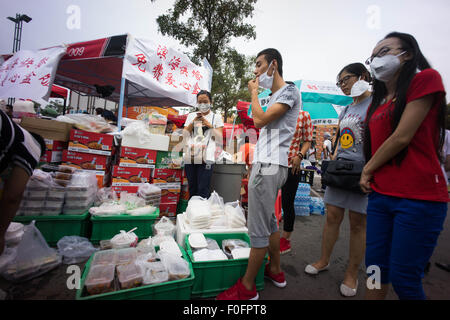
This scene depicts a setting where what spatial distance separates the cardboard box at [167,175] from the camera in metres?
3.29

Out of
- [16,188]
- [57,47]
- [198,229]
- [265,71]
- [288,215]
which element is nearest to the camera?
[16,188]

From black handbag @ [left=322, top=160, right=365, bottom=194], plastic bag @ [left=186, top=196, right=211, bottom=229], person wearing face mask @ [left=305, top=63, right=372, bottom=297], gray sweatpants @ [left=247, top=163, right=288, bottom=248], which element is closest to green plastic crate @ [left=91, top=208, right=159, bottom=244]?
plastic bag @ [left=186, top=196, right=211, bottom=229]

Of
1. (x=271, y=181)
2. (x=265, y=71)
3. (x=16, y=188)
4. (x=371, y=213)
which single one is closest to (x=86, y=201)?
(x=16, y=188)

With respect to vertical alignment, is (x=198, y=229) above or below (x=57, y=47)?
below

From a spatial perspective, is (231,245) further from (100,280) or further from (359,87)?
(359,87)

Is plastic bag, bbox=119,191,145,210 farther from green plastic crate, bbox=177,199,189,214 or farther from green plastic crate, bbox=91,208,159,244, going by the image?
green plastic crate, bbox=177,199,189,214

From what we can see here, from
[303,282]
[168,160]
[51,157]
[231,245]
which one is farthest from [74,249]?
[303,282]

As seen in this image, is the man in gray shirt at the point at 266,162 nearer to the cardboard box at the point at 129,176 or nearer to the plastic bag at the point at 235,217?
the plastic bag at the point at 235,217

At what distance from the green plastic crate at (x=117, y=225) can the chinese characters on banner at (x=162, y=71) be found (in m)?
3.10

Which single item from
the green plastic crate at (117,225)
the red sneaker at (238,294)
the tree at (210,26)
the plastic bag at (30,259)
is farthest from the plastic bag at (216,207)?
the tree at (210,26)

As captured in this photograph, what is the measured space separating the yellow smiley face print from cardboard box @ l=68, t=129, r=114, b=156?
3.20 m

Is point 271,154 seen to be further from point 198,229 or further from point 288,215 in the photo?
point 288,215
